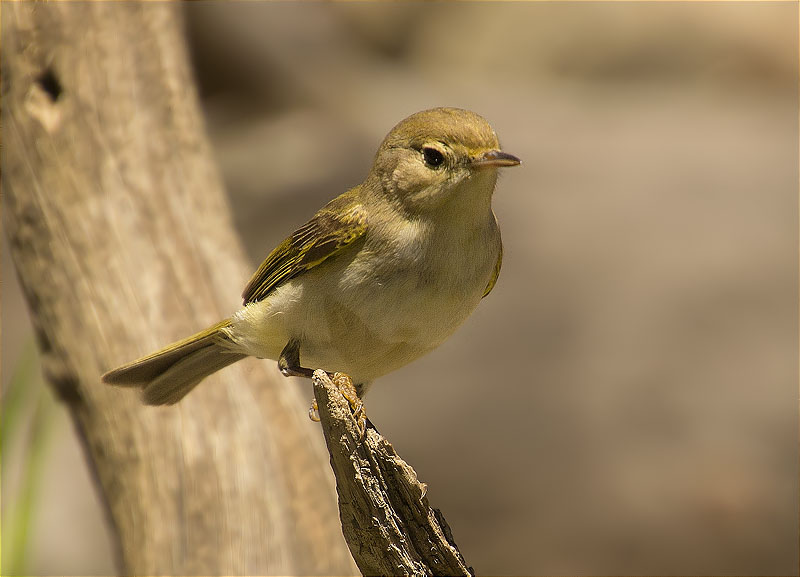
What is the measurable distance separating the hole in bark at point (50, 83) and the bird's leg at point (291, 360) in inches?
75.4

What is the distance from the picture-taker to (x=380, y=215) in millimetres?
3236

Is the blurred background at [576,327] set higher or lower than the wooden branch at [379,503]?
higher

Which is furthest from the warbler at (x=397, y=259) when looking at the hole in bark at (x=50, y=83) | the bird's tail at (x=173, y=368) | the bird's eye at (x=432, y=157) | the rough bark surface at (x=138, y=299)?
the hole in bark at (x=50, y=83)

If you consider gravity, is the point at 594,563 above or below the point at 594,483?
below

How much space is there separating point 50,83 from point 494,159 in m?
2.52

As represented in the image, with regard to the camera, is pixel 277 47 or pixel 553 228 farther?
pixel 277 47

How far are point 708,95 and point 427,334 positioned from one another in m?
7.88

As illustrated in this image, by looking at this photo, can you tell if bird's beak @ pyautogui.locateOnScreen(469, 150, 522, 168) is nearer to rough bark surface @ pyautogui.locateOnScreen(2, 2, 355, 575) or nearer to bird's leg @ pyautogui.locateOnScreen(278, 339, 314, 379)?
bird's leg @ pyautogui.locateOnScreen(278, 339, 314, 379)

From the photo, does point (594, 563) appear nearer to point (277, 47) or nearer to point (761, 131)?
point (761, 131)

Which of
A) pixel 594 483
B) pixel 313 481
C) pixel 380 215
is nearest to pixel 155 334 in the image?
pixel 313 481

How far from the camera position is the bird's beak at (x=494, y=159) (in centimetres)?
290

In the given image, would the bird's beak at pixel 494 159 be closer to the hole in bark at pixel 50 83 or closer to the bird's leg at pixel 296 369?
the bird's leg at pixel 296 369

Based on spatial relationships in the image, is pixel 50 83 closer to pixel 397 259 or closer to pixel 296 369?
pixel 296 369

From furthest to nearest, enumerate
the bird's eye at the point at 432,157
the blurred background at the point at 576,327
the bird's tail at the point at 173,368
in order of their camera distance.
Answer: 1. the blurred background at the point at 576,327
2. the bird's tail at the point at 173,368
3. the bird's eye at the point at 432,157
